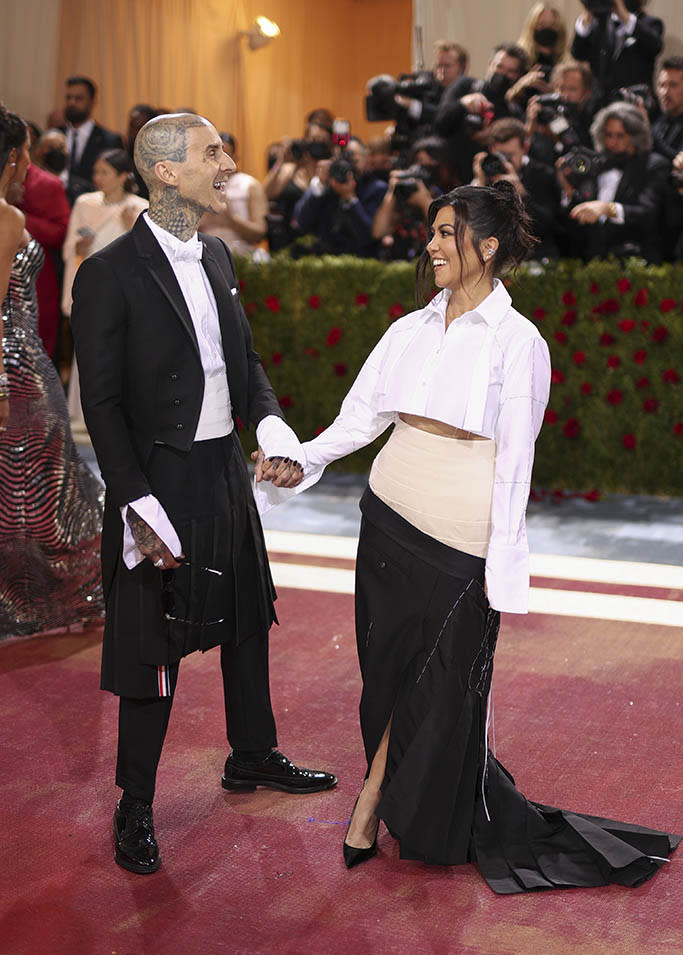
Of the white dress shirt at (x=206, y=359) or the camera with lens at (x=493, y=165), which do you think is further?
the camera with lens at (x=493, y=165)

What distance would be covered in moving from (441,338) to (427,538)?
18.2 inches

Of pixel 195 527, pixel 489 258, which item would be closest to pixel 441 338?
pixel 489 258

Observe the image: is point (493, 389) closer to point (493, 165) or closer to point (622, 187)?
point (493, 165)

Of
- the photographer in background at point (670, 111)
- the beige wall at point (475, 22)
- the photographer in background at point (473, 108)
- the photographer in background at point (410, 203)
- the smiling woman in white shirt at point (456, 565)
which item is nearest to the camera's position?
the smiling woman in white shirt at point (456, 565)

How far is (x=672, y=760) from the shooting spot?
3.55m

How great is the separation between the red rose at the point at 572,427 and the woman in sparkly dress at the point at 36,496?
9.89ft

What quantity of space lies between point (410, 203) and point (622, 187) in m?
1.19

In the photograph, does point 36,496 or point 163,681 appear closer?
point 163,681

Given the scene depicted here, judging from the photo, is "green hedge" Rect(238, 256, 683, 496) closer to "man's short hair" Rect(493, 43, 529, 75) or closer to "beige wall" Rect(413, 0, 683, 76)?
"man's short hair" Rect(493, 43, 529, 75)

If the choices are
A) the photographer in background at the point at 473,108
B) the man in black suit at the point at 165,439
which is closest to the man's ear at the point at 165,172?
the man in black suit at the point at 165,439

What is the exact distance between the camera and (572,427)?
6.82 m

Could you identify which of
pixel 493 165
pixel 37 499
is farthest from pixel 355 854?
pixel 493 165

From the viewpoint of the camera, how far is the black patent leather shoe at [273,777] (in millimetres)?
3369

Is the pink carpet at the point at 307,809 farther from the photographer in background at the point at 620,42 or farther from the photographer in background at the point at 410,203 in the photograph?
the photographer in background at the point at 620,42
